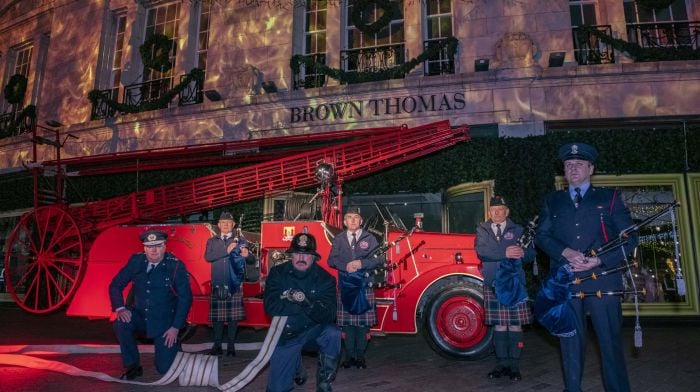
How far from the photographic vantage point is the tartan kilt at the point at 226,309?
19.7ft

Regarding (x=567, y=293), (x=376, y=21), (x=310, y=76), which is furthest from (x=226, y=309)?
(x=376, y=21)

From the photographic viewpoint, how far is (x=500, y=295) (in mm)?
4887

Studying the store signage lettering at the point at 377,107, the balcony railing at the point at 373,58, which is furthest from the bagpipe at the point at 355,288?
the balcony railing at the point at 373,58

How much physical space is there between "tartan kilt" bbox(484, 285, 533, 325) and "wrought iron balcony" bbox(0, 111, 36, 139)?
15373 mm

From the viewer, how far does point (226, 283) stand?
613 centimetres

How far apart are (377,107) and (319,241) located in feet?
17.9

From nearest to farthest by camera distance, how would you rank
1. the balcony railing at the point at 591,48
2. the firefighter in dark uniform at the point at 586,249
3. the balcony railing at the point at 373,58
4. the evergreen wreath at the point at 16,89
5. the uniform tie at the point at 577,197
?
the firefighter in dark uniform at the point at 586,249 → the uniform tie at the point at 577,197 → the balcony railing at the point at 591,48 → the balcony railing at the point at 373,58 → the evergreen wreath at the point at 16,89

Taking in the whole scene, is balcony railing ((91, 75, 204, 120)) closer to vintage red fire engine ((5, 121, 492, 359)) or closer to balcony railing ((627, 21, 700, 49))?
vintage red fire engine ((5, 121, 492, 359))

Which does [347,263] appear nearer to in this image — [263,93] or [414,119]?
[414,119]

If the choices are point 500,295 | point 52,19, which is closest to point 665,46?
point 500,295

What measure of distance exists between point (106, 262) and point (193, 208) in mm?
1623

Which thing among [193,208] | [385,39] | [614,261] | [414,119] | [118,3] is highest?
[118,3]

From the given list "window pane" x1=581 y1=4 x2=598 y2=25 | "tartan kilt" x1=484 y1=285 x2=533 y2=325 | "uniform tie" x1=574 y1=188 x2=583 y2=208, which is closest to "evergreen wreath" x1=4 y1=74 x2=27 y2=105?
"tartan kilt" x1=484 y1=285 x2=533 y2=325

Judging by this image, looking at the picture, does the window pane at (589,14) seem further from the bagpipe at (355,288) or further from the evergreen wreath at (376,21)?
the bagpipe at (355,288)
